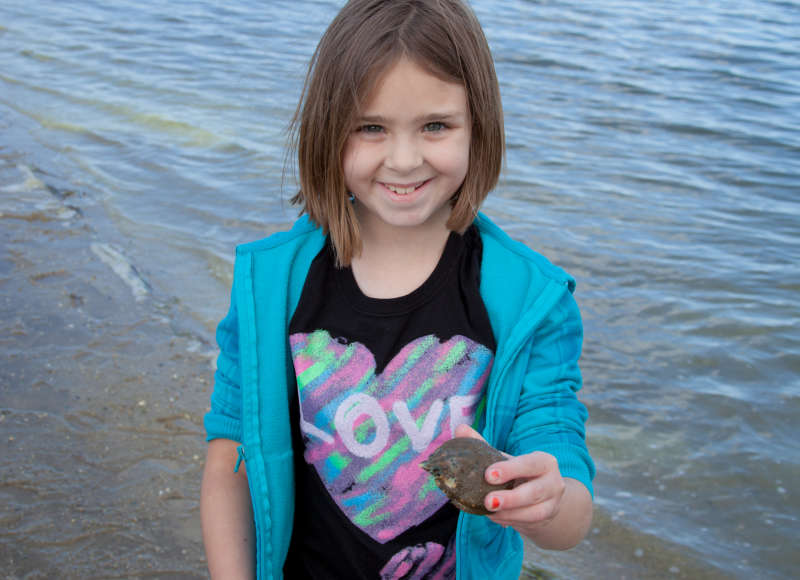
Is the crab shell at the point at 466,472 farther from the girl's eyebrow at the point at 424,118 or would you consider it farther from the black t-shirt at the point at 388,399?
the girl's eyebrow at the point at 424,118

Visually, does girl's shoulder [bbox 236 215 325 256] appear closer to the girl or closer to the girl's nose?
the girl

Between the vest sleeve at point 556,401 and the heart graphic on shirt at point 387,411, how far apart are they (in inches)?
5.5

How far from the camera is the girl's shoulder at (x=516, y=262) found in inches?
81.3

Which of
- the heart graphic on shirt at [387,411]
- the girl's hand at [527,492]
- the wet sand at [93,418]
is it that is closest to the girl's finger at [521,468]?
the girl's hand at [527,492]

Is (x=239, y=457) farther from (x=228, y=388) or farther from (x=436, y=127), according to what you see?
(x=436, y=127)

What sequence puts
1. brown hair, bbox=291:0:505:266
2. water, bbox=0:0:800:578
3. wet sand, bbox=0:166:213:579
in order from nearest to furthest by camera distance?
brown hair, bbox=291:0:505:266 < wet sand, bbox=0:166:213:579 < water, bbox=0:0:800:578

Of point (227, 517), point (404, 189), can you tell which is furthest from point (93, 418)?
point (404, 189)

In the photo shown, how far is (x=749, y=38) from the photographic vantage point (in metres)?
12.0

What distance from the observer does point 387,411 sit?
7.00 ft

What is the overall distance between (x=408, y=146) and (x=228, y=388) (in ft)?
2.50

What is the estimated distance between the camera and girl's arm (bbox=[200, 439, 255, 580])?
2133mm

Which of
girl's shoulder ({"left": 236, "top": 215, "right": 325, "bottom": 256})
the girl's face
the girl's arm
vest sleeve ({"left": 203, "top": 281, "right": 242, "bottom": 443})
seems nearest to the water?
the girl's arm

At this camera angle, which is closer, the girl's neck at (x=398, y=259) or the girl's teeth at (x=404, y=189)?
the girl's teeth at (x=404, y=189)

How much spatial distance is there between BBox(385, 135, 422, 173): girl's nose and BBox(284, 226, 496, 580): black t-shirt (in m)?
0.28
